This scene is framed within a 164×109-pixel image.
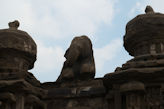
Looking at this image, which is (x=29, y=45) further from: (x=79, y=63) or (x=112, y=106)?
(x=112, y=106)

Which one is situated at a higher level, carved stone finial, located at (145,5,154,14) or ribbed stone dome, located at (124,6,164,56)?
carved stone finial, located at (145,5,154,14)

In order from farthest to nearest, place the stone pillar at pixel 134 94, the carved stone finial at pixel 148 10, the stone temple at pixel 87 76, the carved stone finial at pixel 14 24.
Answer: the carved stone finial at pixel 14 24 → the carved stone finial at pixel 148 10 → the stone temple at pixel 87 76 → the stone pillar at pixel 134 94

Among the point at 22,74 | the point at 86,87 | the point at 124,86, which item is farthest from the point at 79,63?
the point at 124,86

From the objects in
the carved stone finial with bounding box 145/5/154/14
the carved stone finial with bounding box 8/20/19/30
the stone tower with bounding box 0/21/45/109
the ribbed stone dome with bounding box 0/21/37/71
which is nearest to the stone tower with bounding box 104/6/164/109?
the carved stone finial with bounding box 145/5/154/14

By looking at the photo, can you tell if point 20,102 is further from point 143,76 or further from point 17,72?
point 143,76

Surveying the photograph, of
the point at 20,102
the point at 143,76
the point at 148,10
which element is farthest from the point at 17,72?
the point at 148,10

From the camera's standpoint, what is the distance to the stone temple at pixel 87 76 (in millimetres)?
10180

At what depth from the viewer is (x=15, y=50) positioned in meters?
12.4

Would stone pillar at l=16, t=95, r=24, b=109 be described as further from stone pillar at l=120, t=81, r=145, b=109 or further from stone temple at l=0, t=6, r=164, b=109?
stone pillar at l=120, t=81, r=145, b=109

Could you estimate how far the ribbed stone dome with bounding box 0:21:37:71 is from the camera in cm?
1232

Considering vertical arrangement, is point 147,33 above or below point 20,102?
above

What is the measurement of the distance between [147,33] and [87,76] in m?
1.96

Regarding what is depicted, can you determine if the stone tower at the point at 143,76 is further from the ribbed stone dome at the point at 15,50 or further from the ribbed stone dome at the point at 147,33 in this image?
the ribbed stone dome at the point at 15,50

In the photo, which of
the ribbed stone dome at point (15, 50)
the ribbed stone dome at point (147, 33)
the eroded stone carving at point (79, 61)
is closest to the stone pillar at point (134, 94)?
the ribbed stone dome at point (147, 33)
